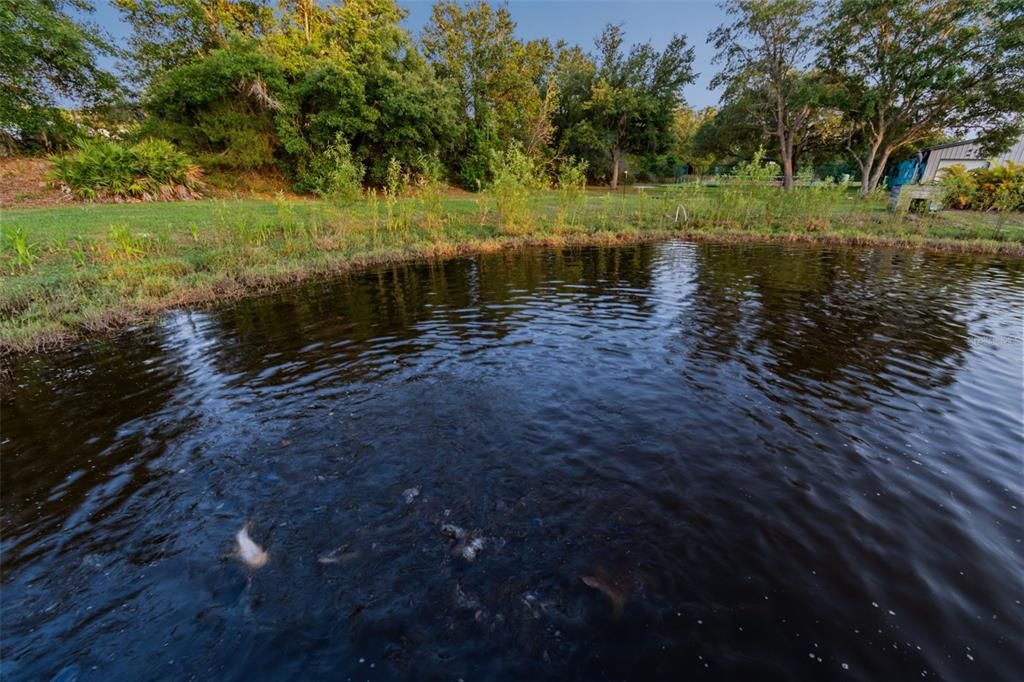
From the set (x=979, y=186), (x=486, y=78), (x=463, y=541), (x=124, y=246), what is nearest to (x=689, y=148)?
(x=486, y=78)

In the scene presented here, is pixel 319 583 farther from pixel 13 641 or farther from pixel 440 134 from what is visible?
pixel 440 134

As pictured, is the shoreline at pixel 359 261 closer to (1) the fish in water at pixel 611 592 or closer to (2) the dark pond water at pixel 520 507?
(2) the dark pond water at pixel 520 507

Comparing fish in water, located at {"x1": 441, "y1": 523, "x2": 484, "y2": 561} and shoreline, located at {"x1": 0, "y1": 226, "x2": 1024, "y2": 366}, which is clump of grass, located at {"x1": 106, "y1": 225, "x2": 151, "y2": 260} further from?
fish in water, located at {"x1": 441, "y1": 523, "x2": 484, "y2": 561}

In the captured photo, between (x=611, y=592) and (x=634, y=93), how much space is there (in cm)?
4220

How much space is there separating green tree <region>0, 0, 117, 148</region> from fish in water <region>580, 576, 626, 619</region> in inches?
1308

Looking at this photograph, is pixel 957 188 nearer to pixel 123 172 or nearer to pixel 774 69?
pixel 774 69

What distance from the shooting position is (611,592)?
302cm

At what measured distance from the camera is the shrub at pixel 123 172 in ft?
59.5

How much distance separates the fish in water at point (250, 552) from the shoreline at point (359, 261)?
20.0 ft

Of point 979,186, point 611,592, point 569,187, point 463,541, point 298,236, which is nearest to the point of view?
point 611,592

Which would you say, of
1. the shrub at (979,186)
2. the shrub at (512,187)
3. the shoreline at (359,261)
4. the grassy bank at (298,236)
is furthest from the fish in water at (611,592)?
the shrub at (979,186)

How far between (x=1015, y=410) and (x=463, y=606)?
22.6 feet

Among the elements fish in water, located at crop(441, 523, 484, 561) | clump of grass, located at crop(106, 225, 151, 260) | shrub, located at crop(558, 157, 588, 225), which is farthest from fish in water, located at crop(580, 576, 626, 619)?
shrub, located at crop(558, 157, 588, 225)

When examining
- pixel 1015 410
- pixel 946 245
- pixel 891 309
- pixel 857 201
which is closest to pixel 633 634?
pixel 1015 410
